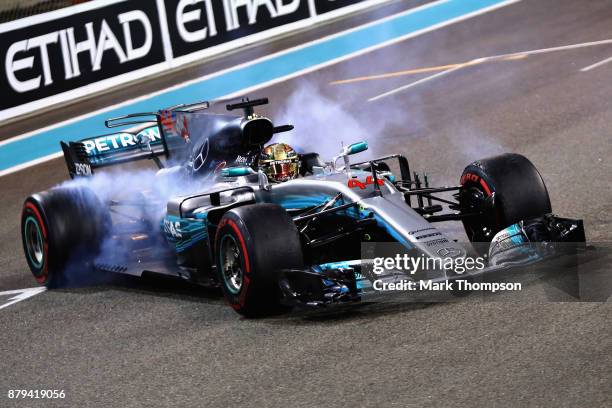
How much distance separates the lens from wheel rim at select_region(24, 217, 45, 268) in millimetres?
10035

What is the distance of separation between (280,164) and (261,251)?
1.47 m

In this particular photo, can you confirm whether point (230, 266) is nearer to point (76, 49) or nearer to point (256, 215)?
point (256, 215)

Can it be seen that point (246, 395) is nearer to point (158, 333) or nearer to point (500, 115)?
point (158, 333)

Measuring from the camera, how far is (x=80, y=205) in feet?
32.0

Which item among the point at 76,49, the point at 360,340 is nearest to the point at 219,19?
the point at 76,49

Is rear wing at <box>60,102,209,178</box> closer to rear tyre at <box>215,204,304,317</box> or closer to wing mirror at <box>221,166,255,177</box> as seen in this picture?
wing mirror at <box>221,166,255,177</box>

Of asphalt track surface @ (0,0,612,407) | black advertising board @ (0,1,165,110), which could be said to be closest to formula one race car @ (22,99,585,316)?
asphalt track surface @ (0,0,612,407)

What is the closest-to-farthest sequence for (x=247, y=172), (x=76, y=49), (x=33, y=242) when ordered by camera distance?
1. (x=247, y=172)
2. (x=33, y=242)
3. (x=76, y=49)

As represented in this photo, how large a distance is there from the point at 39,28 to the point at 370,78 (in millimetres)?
5853

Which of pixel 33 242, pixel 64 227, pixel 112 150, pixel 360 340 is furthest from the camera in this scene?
pixel 112 150

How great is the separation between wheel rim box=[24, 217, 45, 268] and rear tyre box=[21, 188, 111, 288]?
44mm

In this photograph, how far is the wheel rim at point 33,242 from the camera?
10.0 metres

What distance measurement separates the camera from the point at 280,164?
869 centimetres

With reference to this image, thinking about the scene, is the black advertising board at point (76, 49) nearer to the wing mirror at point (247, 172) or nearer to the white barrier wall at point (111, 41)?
the white barrier wall at point (111, 41)
